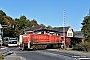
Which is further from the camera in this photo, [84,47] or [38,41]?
[38,41]

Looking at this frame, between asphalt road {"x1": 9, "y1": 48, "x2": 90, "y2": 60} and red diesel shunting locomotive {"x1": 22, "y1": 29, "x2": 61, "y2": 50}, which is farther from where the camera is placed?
red diesel shunting locomotive {"x1": 22, "y1": 29, "x2": 61, "y2": 50}

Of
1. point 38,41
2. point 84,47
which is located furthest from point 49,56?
point 38,41

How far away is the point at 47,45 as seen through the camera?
58.8m

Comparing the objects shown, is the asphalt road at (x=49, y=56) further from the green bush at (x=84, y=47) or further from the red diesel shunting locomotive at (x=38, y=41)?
the red diesel shunting locomotive at (x=38, y=41)

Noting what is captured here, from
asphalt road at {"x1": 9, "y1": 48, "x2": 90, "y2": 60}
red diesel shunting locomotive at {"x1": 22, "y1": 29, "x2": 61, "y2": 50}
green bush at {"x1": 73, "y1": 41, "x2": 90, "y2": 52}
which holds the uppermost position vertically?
red diesel shunting locomotive at {"x1": 22, "y1": 29, "x2": 61, "y2": 50}

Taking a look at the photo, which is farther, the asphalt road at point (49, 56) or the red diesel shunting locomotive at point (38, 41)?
the red diesel shunting locomotive at point (38, 41)

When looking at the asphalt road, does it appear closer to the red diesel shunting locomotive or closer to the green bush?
the green bush

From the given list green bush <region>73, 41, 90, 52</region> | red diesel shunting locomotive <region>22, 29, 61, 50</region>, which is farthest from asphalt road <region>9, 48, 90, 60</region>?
red diesel shunting locomotive <region>22, 29, 61, 50</region>

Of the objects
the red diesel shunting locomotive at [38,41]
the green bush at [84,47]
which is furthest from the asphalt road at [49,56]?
the red diesel shunting locomotive at [38,41]

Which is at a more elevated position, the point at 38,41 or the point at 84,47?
the point at 38,41

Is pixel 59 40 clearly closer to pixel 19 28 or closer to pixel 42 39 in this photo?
pixel 42 39

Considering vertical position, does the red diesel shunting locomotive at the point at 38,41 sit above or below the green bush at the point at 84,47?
above

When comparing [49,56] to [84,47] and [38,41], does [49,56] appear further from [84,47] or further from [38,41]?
[38,41]

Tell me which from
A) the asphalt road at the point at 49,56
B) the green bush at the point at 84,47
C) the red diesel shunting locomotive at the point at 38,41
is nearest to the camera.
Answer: the asphalt road at the point at 49,56
